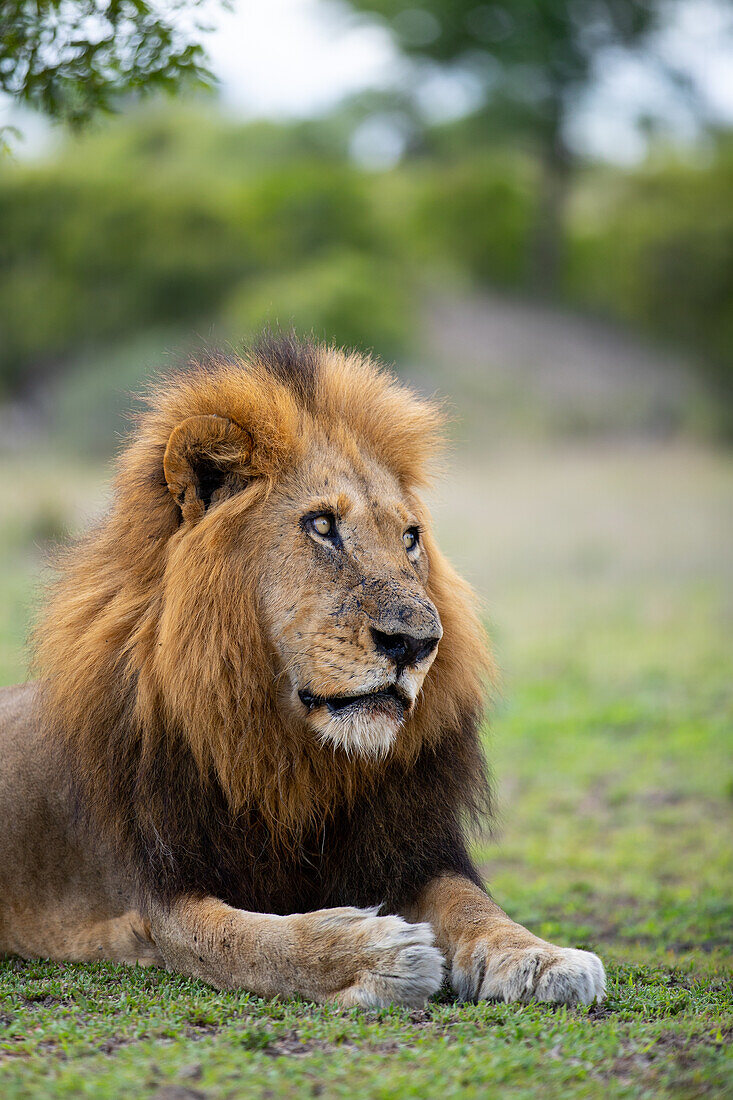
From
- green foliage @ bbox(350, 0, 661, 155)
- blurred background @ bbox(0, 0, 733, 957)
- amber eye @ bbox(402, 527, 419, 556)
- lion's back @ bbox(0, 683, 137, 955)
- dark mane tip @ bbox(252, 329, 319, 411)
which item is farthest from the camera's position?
green foliage @ bbox(350, 0, 661, 155)

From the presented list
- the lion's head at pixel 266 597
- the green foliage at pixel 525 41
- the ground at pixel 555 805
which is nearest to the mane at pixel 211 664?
the lion's head at pixel 266 597

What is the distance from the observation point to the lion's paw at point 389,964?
118 inches

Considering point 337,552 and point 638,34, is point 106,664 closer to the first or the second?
point 337,552

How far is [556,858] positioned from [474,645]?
2.92 meters

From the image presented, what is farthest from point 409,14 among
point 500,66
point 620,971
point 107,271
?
point 620,971

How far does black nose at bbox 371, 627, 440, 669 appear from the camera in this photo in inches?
123

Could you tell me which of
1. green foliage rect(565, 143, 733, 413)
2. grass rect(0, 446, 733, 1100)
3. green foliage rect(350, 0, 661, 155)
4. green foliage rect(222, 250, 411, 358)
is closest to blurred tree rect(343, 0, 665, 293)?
green foliage rect(350, 0, 661, 155)

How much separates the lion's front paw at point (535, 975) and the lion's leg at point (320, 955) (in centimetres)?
21

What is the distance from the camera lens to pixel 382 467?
375 centimetres

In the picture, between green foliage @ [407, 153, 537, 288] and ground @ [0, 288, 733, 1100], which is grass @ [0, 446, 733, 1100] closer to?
ground @ [0, 288, 733, 1100]

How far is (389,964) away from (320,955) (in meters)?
0.19

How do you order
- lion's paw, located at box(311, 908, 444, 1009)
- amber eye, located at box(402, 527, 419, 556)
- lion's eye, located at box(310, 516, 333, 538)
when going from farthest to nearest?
amber eye, located at box(402, 527, 419, 556), lion's eye, located at box(310, 516, 333, 538), lion's paw, located at box(311, 908, 444, 1009)

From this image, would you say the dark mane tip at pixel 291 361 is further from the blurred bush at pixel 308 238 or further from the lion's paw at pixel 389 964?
the blurred bush at pixel 308 238

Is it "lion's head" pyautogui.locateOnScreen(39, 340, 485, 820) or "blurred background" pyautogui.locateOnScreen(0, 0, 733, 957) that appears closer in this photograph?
"lion's head" pyautogui.locateOnScreen(39, 340, 485, 820)
